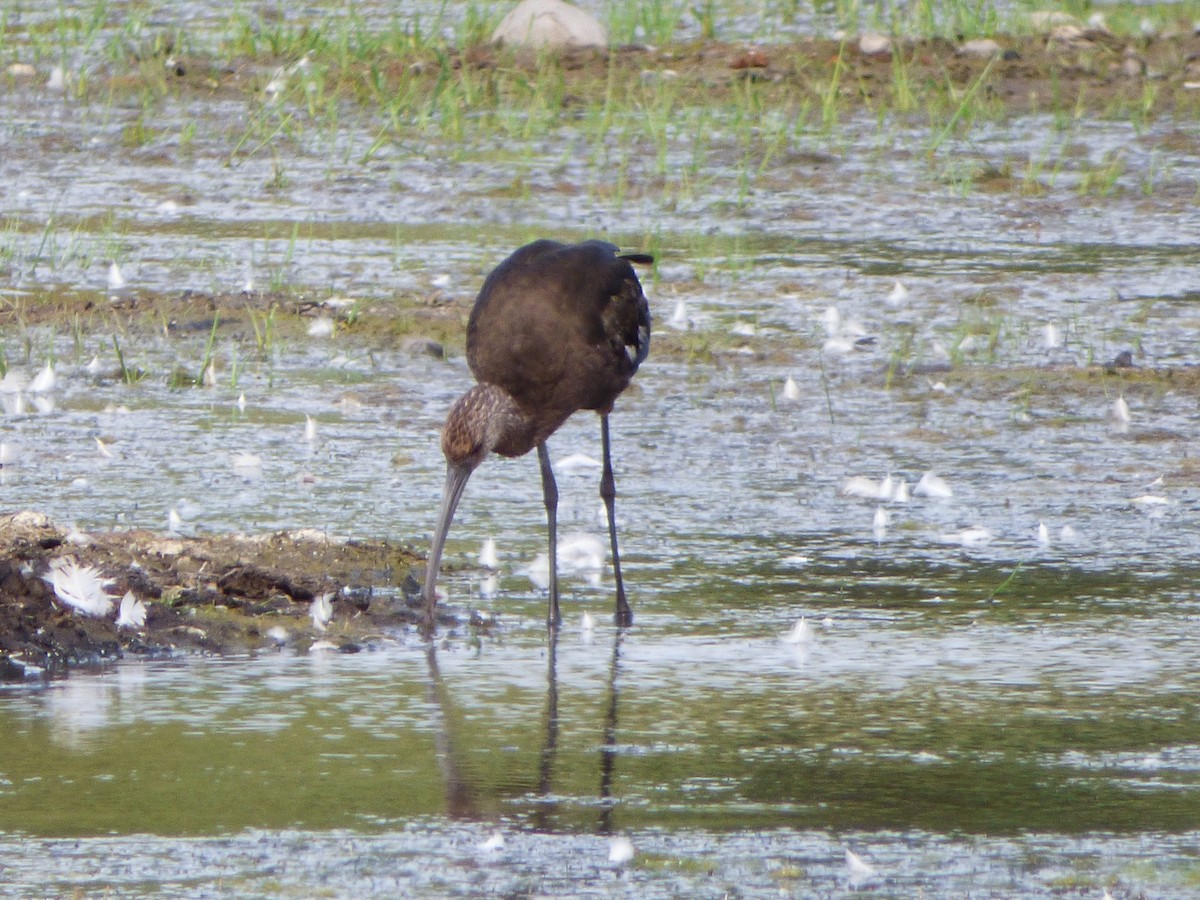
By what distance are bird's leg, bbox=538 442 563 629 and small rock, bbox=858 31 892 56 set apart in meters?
7.47

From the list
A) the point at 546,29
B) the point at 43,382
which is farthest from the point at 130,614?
the point at 546,29

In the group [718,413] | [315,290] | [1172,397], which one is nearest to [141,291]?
[315,290]

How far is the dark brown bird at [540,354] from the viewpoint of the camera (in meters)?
5.62

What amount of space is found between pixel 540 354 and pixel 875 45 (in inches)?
300

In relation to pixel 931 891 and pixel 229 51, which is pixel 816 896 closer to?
pixel 931 891

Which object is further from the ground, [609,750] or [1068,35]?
[1068,35]

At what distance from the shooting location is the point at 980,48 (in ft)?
41.8

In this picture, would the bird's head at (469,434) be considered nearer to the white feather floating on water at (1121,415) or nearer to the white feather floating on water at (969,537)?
the white feather floating on water at (969,537)

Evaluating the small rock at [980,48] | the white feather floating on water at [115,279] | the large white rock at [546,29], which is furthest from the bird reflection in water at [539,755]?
the large white rock at [546,29]

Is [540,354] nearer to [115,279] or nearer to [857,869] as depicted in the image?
[857,869]

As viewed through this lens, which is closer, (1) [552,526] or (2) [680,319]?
(1) [552,526]

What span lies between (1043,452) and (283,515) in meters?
2.29

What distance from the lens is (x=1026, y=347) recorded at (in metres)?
8.00

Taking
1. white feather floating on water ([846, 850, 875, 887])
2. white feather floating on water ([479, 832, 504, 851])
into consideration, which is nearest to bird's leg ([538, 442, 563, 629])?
white feather floating on water ([479, 832, 504, 851])
